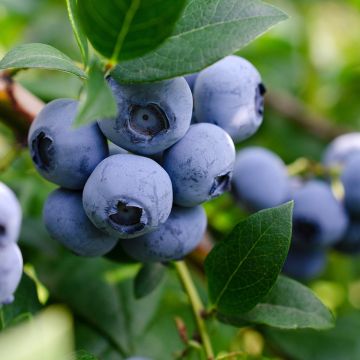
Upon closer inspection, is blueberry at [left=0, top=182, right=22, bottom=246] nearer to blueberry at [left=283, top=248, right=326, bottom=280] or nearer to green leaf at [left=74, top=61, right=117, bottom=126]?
green leaf at [left=74, top=61, right=117, bottom=126]

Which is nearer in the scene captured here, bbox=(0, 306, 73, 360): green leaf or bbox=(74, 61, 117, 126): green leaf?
bbox=(0, 306, 73, 360): green leaf

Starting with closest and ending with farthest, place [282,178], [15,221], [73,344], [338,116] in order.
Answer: [15,221], [73,344], [282,178], [338,116]

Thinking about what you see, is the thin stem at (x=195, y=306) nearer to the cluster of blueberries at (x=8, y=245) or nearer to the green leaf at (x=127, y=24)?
the cluster of blueberries at (x=8, y=245)

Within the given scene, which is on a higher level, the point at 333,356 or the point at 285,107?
the point at 285,107

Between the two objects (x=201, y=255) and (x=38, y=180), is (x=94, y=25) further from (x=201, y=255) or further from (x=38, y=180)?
(x=38, y=180)

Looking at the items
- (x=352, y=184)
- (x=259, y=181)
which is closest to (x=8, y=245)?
(x=259, y=181)

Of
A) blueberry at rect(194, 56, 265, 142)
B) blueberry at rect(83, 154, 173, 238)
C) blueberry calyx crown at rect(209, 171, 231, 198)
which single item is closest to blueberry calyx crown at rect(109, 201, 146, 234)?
blueberry at rect(83, 154, 173, 238)

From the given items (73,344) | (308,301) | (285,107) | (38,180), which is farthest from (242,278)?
(285,107)

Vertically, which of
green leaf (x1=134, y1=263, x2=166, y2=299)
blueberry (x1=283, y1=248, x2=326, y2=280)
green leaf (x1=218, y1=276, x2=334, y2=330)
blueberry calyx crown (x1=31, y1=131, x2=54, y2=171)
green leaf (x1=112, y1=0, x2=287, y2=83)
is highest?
green leaf (x1=112, y1=0, x2=287, y2=83)
